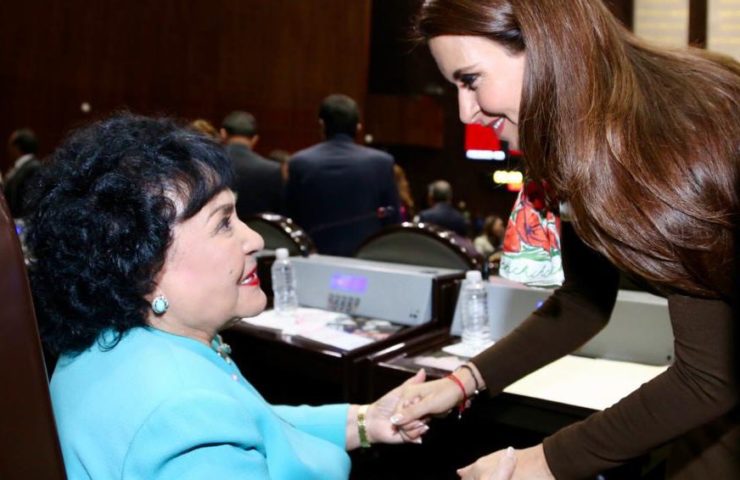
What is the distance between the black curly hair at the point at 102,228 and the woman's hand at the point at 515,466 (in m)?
0.57

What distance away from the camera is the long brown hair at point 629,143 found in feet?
3.12

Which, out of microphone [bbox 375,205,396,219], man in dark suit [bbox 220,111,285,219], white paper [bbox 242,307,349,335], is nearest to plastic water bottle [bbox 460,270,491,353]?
white paper [bbox 242,307,349,335]

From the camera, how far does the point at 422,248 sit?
8.21 ft

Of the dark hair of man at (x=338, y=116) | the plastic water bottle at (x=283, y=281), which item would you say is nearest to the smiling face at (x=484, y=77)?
the plastic water bottle at (x=283, y=281)

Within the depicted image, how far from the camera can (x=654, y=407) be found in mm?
1018

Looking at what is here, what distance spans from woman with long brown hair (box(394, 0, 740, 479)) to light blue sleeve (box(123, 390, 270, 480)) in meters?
0.40

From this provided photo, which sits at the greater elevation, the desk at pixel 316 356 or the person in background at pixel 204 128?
the person in background at pixel 204 128

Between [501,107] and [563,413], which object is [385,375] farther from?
[501,107]

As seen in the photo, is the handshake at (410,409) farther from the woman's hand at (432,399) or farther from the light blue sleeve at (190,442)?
the light blue sleeve at (190,442)

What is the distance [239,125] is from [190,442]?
11.2 ft

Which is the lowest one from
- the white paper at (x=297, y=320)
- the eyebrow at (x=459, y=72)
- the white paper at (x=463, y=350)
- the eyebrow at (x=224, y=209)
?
the white paper at (x=297, y=320)

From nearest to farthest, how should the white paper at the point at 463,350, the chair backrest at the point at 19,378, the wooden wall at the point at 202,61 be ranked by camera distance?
A: 1. the chair backrest at the point at 19,378
2. the white paper at the point at 463,350
3. the wooden wall at the point at 202,61

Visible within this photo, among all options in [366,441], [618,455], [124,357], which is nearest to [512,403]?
[366,441]

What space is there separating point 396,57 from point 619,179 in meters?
8.10
